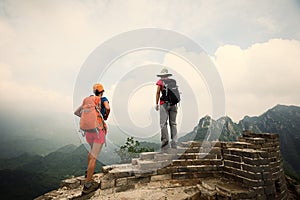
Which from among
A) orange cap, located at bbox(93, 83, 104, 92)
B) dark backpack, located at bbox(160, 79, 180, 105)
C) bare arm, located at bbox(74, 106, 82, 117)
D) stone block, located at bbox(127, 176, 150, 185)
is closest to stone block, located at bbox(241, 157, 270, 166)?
dark backpack, located at bbox(160, 79, 180, 105)

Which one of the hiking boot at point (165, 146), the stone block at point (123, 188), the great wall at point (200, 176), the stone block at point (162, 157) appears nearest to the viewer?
the great wall at point (200, 176)

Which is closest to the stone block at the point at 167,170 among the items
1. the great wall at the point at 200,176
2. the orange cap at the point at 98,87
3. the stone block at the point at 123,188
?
the great wall at the point at 200,176

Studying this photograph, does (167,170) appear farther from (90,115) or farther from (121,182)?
(90,115)

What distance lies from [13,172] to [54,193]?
72360 millimetres

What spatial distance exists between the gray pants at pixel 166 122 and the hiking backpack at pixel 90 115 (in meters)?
1.81

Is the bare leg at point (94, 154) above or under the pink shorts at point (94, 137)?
under

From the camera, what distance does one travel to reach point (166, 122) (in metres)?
4.88

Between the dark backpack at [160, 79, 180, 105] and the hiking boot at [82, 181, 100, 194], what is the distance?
275 cm

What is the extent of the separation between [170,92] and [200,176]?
2341 mm

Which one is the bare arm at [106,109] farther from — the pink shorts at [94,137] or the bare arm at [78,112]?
the bare arm at [78,112]

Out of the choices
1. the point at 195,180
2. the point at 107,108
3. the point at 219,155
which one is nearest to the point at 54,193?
the point at 107,108

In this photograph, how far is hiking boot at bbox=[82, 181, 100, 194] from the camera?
372 cm

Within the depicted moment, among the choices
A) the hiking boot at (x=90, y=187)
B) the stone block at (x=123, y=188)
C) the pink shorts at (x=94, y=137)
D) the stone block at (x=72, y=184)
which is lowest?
the stone block at (x=72, y=184)

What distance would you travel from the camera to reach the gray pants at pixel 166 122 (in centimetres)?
481
